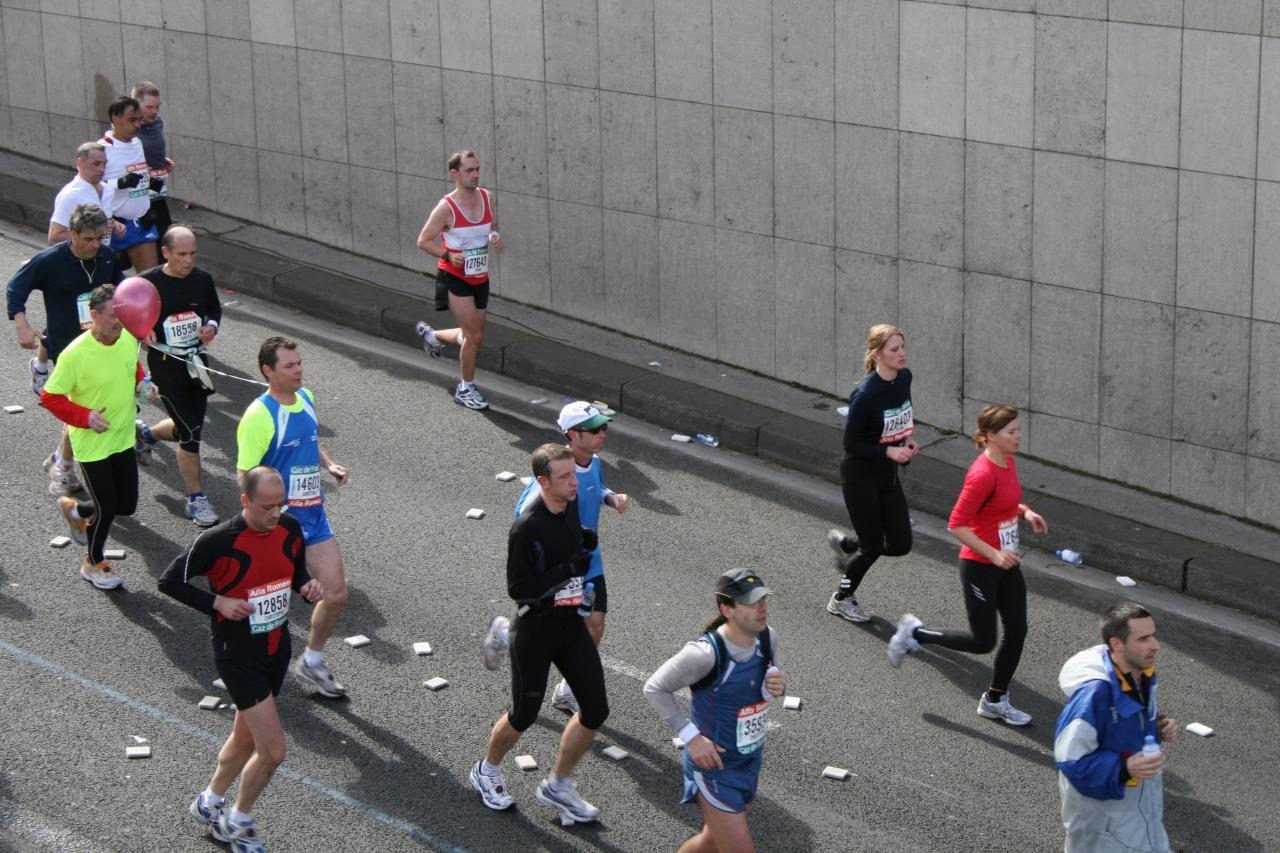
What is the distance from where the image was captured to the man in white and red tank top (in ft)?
43.1

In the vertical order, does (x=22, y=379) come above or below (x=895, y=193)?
below

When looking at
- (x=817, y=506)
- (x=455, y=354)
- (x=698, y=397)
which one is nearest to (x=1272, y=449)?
(x=817, y=506)

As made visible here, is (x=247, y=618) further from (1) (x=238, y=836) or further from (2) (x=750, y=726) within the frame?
(2) (x=750, y=726)

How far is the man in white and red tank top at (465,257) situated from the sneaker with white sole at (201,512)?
9.08 ft

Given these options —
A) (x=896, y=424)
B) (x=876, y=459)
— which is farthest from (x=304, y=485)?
(x=896, y=424)

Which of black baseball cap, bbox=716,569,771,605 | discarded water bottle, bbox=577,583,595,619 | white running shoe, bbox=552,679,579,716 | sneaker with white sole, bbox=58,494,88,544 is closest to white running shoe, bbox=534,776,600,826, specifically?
discarded water bottle, bbox=577,583,595,619

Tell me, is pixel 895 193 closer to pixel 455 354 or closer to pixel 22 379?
pixel 455 354

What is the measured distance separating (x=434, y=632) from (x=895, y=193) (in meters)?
4.98

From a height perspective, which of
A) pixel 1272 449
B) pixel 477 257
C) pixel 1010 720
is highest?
pixel 477 257

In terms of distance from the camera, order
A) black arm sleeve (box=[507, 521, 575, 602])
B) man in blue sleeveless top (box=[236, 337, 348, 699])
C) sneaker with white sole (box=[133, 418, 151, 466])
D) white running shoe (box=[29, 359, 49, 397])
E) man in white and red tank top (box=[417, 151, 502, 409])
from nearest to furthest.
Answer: black arm sleeve (box=[507, 521, 575, 602]) < man in blue sleeveless top (box=[236, 337, 348, 699]) < sneaker with white sole (box=[133, 418, 151, 466]) < white running shoe (box=[29, 359, 49, 397]) < man in white and red tank top (box=[417, 151, 502, 409])

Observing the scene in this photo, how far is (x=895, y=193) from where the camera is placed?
495 inches

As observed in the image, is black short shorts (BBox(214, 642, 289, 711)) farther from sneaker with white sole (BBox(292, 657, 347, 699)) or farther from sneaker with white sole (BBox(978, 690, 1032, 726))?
sneaker with white sole (BBox(978, 690, 1032, 726))

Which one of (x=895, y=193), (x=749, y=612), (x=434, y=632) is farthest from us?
(x=895, y=193)

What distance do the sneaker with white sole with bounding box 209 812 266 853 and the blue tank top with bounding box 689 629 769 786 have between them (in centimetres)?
210
